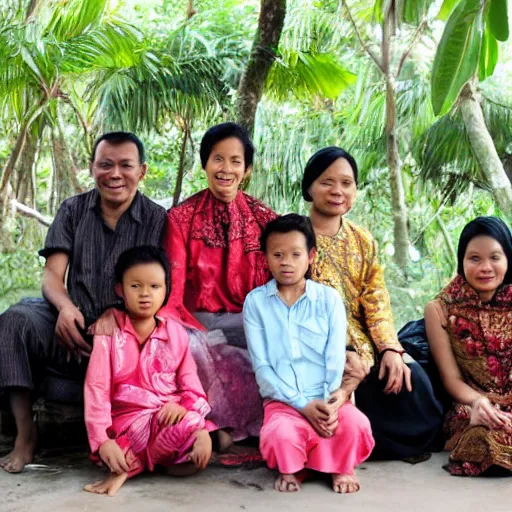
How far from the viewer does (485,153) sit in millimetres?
5766

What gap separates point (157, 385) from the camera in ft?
9.40

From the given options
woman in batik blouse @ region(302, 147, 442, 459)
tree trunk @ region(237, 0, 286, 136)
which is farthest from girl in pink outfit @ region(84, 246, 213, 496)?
tree trunk @ region(237, 0, 286, 136)

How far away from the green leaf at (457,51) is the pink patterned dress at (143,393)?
141 centimetres

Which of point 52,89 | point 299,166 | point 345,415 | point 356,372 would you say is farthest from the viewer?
point 299,166

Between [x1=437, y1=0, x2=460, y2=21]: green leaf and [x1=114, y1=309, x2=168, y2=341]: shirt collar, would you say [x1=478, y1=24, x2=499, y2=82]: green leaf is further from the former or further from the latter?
[x1=114, y1=309, x2=168, y2=341]: shirt collar

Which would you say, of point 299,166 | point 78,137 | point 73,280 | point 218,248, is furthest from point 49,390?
point 78,137

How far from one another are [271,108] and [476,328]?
536cm

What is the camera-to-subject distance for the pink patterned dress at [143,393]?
273 centimetres

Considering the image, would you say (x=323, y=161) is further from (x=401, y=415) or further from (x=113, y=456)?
(x=113, y=456)

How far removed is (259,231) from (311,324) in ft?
1.93

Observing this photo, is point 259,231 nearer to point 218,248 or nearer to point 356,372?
point 218,248

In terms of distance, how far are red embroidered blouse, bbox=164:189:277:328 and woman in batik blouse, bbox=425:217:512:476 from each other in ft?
2.73

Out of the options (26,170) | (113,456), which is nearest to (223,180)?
(113,456)

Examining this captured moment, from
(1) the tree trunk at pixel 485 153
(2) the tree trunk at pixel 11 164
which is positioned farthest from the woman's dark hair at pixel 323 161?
(2) the tree trunk at pixel 11 164
